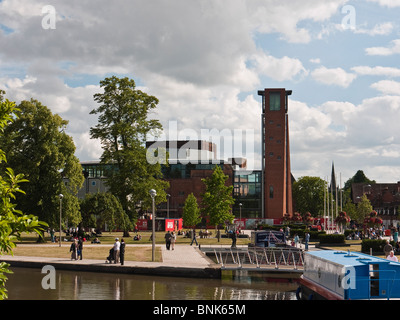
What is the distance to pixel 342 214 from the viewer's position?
6812 cm

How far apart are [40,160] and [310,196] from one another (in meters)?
99.4

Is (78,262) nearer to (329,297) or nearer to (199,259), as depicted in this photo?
(199,259)

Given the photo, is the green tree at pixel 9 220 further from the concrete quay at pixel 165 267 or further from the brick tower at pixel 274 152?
the brick tower at pixel 274 152

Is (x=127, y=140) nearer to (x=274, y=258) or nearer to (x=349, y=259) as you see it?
(x=274, y=258)

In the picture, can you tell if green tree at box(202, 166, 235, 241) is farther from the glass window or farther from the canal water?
the glass window

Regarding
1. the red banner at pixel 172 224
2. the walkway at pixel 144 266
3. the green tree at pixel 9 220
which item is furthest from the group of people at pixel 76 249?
the red banner at pixel 172 224

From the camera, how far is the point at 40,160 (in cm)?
5184

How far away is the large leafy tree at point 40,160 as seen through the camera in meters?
51.7

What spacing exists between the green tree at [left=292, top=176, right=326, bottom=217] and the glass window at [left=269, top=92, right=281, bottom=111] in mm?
36658

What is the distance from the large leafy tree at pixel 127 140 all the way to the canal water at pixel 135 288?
28.3 meters

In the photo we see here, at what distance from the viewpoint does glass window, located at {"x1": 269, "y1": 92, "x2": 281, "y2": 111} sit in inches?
4363

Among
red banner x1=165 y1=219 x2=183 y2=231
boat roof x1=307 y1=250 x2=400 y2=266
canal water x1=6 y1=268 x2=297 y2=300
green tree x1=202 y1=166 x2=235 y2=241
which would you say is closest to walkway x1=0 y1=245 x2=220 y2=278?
canal water x1=6 y1=268 x2=297 y2=300

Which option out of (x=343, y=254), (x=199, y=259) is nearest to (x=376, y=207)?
(x=199, y=259)

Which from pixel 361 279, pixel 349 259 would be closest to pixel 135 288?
pixel 349 259
